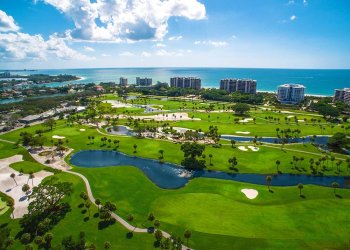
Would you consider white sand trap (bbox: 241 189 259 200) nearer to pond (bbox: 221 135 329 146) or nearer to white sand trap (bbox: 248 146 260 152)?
white sand trap (bbox: 248 146 260 152)

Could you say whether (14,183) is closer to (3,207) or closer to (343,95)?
(3,207)

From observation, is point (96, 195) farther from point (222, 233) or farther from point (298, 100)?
point (298, 100)

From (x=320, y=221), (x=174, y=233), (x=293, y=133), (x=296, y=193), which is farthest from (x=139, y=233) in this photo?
(x=293, y=133)

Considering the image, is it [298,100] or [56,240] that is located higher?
[298,100]

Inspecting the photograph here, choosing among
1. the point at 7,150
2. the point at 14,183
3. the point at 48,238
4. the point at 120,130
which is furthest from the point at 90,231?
the point at 120,130

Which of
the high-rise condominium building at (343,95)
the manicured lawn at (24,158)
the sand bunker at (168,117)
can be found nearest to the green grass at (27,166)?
the manicured lawn at (24,158)

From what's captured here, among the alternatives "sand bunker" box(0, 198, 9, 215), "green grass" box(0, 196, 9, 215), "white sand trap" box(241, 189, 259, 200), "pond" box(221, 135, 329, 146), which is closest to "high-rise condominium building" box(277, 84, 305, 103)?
"pond" box(221, 135, 329, 146)
